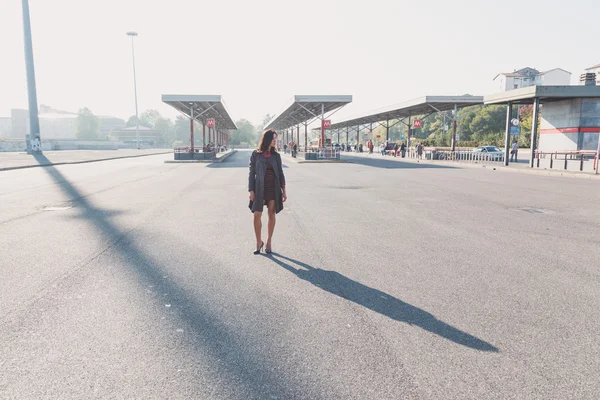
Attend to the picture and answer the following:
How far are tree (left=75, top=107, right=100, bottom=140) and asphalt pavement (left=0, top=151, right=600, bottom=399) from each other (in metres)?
148

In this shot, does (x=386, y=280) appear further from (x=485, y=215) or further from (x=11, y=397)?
(x=485, y=215)

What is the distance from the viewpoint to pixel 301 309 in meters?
4.20

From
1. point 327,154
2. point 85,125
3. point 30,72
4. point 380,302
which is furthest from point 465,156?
point 85,125

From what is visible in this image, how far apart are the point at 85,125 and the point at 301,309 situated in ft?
509

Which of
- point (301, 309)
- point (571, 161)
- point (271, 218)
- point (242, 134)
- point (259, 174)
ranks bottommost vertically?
point (301, 309)

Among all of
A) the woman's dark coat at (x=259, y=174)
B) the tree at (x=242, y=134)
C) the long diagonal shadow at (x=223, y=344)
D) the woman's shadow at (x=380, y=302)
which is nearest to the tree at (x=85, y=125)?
the tree at (x=242, y=134)

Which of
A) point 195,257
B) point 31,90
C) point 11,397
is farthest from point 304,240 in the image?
point 31,90

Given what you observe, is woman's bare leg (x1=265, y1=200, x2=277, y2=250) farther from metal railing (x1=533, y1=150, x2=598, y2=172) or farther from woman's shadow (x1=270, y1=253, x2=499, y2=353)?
metal railing (x1=533, y1=150, x2=598, y2=172)

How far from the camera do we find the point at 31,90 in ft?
119

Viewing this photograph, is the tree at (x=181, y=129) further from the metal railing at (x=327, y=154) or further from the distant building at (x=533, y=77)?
the metal railing at (x=327, y=154)

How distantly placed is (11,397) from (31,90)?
134 ft

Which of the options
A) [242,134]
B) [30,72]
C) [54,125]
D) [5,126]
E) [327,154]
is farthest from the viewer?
[54,125]

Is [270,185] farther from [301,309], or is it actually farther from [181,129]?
[181,129]

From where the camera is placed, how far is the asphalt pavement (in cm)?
292
